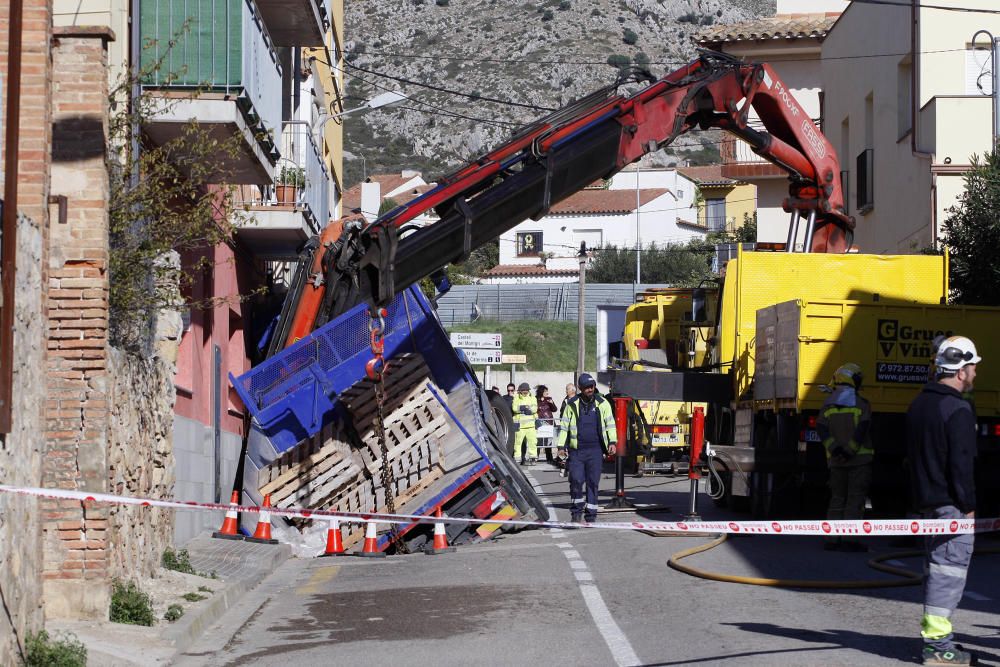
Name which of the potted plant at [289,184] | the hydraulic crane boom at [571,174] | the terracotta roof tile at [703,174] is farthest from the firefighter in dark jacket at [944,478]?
the terracotta roof tile at [703,174]

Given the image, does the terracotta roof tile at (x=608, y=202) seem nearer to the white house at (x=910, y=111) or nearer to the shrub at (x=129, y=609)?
the white house at (x=910, y=111)

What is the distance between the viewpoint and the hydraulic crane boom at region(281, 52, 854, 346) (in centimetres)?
1617

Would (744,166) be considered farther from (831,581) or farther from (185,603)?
(185,603)

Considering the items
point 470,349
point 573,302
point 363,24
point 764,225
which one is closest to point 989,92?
point 764,225

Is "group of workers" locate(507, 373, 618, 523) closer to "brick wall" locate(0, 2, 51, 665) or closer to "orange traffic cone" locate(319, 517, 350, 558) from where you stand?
"orange traffic cone" locate(319, 517, 350, 558)

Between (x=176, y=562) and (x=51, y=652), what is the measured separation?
4513mm

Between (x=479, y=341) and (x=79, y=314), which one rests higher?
(x=79, y=314)

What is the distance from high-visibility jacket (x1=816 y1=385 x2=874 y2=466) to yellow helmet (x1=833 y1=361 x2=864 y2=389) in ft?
A: 0.24

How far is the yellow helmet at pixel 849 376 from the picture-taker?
47.4ft

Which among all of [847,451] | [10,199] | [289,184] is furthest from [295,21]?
[10,199]

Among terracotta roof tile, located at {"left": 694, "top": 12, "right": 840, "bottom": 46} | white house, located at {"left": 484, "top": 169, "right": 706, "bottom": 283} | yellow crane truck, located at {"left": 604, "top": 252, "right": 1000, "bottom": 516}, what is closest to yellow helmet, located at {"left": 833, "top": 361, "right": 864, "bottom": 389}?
yellow crane truck, located at {"left": 604, "top": 252, "right": 1000, "bottom": 516}

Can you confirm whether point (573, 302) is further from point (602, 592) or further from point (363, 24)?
point (363, 24)

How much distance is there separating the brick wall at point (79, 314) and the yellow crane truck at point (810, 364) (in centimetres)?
815

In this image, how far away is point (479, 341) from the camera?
39625 millimetres
